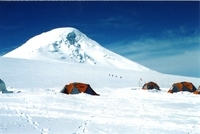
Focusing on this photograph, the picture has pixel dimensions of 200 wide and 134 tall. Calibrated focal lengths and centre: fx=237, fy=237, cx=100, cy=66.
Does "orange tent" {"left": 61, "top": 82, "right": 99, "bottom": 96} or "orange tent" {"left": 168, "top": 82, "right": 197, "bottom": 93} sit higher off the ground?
"orange tent" {"left": 168, "top": 82, "right": 197, "bottom": 93}

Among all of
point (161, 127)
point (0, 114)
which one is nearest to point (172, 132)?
point (161, 127)

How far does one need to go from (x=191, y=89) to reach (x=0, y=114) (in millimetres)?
23955

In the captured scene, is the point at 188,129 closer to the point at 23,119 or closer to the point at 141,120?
the point at 141,120

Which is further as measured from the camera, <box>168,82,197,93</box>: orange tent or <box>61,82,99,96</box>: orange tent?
<box>168,82,197,93</box>: orange tent

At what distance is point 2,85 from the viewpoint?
21109 millimetres

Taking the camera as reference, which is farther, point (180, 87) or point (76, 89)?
point (180, 87)

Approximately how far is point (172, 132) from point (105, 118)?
3201mm

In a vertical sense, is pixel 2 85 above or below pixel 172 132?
above

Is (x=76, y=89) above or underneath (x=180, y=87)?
underneath

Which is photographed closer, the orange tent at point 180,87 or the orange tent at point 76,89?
the orange tent at point 76,89

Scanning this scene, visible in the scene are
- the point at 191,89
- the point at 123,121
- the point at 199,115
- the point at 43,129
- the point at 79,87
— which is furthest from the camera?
the point at 191,89

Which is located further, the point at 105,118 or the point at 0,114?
the point at 105,118

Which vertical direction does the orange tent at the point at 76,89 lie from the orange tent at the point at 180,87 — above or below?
below

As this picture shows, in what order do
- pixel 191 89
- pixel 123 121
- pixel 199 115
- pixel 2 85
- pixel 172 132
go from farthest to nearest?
pixel 191 89 < pixel 2 85 < pixel 199 115 < pixel 123 121 < pixel 172 132
